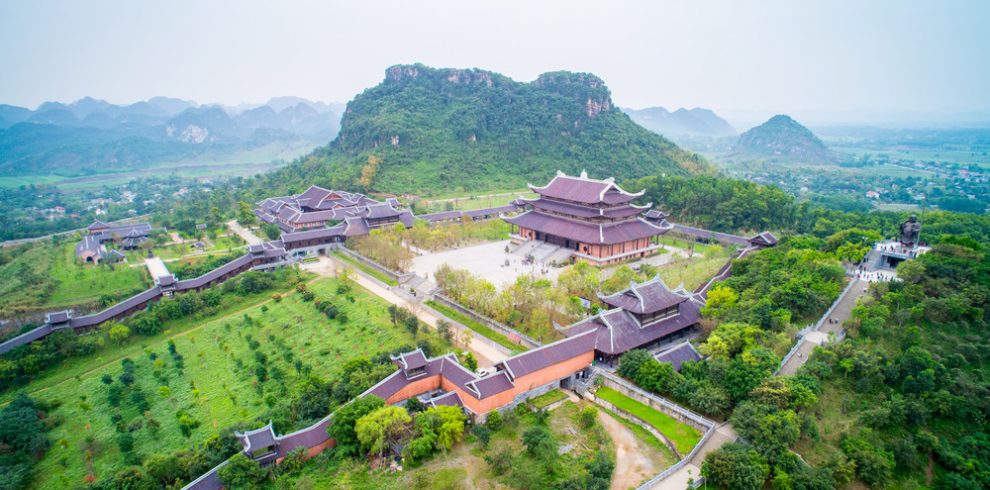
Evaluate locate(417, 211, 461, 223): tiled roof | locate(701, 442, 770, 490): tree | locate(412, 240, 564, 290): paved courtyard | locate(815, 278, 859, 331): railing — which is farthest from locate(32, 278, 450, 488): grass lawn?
locate(417, 211, 461, 223): tiled roof

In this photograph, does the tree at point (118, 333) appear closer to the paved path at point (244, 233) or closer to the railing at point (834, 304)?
the paved path at point (244, 233)

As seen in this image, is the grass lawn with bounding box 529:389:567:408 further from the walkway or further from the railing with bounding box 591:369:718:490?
the walkway

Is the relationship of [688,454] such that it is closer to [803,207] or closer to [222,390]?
[222,390]

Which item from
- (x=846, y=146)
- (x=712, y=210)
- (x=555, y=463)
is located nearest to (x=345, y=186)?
(x=712, y=210)

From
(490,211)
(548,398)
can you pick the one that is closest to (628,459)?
(548,398)

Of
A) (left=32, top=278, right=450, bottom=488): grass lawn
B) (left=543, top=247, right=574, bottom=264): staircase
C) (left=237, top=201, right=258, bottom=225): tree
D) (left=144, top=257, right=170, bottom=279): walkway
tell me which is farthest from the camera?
(left=237, top=201, right=258, bottom=225): tree

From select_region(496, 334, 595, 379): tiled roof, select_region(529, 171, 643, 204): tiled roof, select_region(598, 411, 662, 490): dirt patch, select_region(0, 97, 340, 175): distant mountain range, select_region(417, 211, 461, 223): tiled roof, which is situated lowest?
select_region(598, 411, 662, 490): dirt patch
